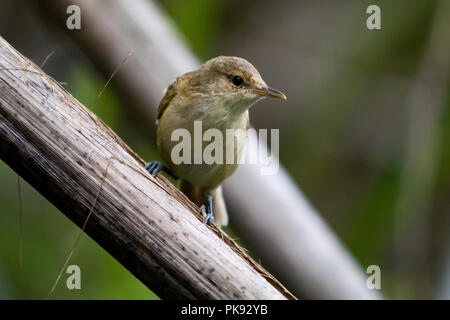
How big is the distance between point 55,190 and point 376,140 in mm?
4948

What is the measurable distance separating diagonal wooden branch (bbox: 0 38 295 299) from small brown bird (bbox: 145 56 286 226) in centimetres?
139

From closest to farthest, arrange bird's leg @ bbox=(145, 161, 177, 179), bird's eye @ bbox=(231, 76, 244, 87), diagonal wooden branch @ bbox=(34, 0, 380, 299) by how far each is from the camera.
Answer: bird's leg @ bbox=(145, 161, 177, 179)
bird's eye @ bbox=(231, 76, 244, 87)
diagonal wooden branch @ bbox=(34, 0, 380, 299)

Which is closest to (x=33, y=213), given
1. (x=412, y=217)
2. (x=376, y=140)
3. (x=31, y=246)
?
(x=31, y=246)

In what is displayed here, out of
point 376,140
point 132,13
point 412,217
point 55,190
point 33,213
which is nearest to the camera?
point 55,190

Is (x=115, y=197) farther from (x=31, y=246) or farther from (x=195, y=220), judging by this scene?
(x=31, y=246)

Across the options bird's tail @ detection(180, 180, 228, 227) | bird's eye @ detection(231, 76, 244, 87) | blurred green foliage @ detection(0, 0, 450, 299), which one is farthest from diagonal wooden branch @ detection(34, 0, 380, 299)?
bird's eye @ detection(231, 76, 244, 87)

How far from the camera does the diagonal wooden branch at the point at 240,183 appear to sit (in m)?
3.82

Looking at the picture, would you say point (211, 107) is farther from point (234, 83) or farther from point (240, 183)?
point (240, 183)

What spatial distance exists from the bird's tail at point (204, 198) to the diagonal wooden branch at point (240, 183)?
7.0 inches

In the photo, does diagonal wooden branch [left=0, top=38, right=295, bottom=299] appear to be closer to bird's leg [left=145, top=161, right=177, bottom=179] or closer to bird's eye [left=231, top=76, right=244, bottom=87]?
bird's leg [left=145, top=161, right=177, bottom=179]

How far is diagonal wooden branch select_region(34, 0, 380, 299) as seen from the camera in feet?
12.5

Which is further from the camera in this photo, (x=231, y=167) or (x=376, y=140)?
(x=376, y=140)

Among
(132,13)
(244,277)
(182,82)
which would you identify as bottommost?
(244,277)
